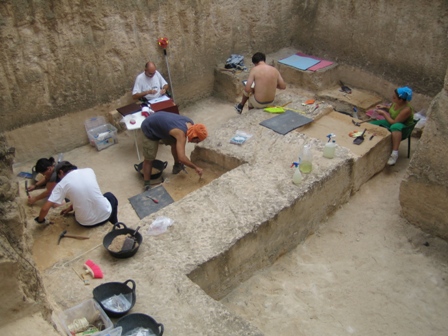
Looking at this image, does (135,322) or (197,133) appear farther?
(197,133)

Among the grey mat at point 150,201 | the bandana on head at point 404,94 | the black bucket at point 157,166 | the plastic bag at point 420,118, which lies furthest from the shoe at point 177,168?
the plastic bag at point 420,118

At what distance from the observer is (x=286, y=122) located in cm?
614

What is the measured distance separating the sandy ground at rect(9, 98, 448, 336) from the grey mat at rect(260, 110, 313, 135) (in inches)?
49.7

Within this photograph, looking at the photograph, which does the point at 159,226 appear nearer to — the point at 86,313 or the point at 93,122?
the point at 86,313

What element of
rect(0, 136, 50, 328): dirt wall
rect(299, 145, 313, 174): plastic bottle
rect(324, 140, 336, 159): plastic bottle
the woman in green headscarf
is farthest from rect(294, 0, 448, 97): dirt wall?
rect(0, 136, 50, 328): dirt wall

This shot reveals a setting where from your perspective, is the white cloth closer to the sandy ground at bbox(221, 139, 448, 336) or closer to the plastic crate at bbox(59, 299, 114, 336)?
the sandy ground at bbox(221, 139, 448, 336)

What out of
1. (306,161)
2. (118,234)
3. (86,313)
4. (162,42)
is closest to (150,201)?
(118,234)

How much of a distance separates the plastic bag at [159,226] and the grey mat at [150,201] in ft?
2.56

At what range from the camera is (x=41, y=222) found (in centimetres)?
464

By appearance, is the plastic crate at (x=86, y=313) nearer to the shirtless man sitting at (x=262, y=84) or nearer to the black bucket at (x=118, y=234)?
the black bucket at (x=118, y=234)

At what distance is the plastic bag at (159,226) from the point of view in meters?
4.24

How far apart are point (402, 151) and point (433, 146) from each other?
71.8 inches

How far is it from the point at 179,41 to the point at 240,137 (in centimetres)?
267

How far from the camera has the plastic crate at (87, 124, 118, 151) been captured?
6.92m
